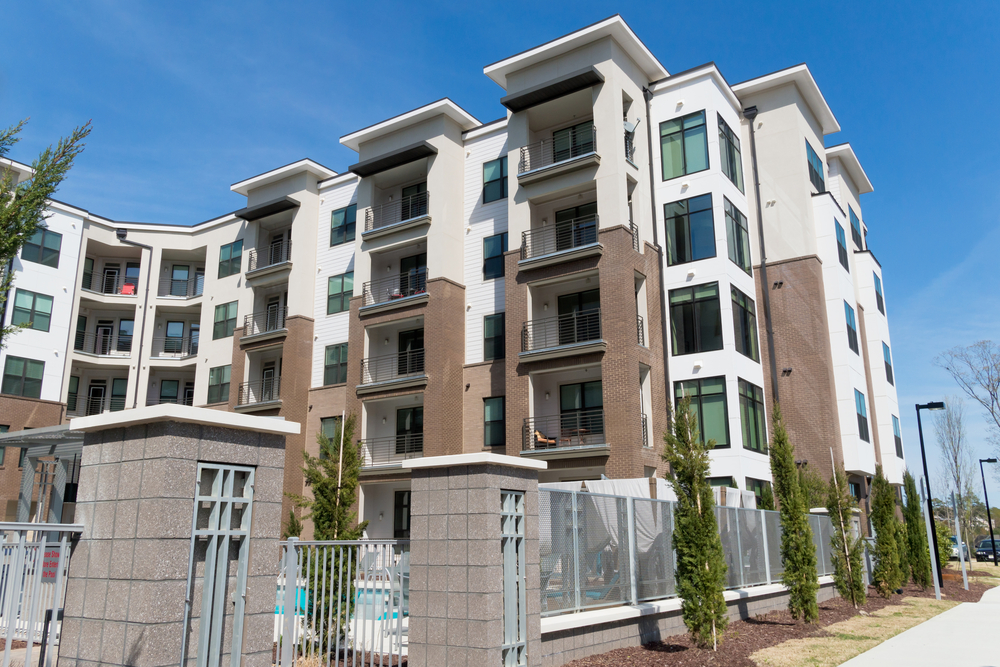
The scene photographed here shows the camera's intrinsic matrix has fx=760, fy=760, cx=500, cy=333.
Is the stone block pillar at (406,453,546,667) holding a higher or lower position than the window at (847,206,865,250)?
lower

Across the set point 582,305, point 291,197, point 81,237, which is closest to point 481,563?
point 582,305

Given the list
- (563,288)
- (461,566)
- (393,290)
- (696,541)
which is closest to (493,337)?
(563,288)

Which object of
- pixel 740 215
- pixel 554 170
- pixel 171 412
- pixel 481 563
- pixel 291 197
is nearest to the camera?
pixel 171 412

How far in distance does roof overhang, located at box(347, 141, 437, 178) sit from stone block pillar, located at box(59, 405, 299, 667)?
26.4 metres

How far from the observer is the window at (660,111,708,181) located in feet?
95.0

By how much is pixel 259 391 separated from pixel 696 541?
28.0 meters

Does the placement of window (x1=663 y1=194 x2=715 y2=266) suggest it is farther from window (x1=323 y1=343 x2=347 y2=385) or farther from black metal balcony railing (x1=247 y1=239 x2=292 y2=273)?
black metal balcony railing (x1=247 y1=239 x2=292 y2=273)

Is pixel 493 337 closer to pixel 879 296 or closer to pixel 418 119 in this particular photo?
pixel 418 119

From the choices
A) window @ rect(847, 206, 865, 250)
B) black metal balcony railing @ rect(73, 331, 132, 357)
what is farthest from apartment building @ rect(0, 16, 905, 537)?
black metal balcony railing @ rect(73, 331, 132, 357)

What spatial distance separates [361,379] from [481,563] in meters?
23.4

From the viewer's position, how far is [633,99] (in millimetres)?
28875

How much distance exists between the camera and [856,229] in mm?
39781

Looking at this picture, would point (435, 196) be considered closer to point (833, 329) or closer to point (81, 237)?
point (833, 329)

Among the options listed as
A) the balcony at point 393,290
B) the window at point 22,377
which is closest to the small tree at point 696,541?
the balcony at point 393,290
